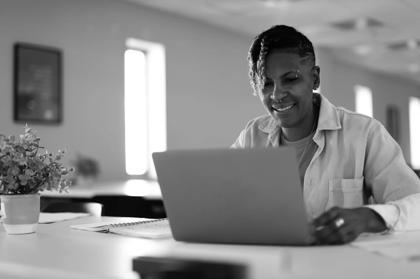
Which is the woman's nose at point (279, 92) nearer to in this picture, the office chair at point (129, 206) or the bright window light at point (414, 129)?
the office chair at point (129, 206)

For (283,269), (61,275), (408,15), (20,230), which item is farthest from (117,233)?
(408,15)

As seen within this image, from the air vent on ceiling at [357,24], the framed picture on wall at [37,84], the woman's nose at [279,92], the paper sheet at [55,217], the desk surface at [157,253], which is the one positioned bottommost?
the paper sheet at [55,217]

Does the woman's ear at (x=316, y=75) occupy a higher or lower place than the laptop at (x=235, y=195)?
higher

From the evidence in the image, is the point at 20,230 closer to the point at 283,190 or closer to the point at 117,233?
the point at 117,233

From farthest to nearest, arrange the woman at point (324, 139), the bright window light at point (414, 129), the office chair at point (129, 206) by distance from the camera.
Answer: the bright window light at point (414, 129), the office chair at point (129, 206), the woman at point (324, 139)

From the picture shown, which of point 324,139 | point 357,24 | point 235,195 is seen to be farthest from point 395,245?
point 357,24

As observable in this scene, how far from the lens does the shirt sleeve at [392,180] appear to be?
4.73 ft

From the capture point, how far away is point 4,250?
135 cm

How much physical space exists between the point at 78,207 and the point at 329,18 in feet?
16.0

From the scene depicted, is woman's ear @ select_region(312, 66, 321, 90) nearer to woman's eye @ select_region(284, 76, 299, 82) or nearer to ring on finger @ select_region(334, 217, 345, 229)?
woman's eye @ select_region(284, 76, 299, 82)

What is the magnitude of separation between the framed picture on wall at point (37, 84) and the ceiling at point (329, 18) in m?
1.31

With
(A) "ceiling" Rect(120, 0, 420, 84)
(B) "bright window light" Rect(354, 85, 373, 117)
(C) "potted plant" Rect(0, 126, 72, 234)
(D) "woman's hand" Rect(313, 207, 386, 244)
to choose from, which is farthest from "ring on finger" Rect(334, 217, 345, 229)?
(B) "bright window light" Rect(354, 85, 373, 117)

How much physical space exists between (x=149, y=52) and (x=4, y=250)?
492cm

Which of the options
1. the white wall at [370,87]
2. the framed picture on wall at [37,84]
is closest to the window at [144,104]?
the framed picture on wall at [37,84]
